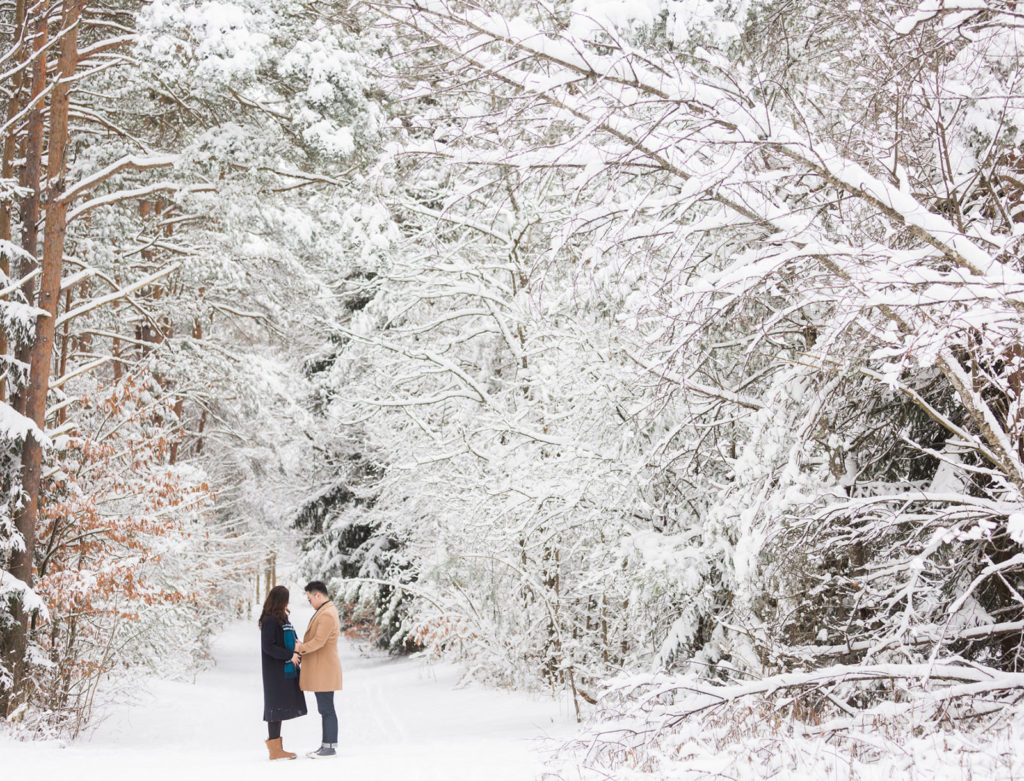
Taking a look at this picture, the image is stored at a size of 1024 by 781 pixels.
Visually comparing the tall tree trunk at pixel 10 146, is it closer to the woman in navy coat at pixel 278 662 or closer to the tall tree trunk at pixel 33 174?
the tall tree trunk at pixel 33 174

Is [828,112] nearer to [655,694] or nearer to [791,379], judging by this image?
[791,379]

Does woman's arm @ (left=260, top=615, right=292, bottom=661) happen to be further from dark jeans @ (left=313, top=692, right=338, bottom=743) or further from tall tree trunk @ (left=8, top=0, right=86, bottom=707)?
tall tree trunk @ (left=8, top=0, right=86, bottom=707)

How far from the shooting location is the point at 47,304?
10.1 meters

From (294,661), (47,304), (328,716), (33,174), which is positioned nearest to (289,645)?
(294,661)

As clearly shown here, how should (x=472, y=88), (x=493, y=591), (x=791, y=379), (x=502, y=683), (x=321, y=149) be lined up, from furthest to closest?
(x=502, y=683) → (x=493, y=591) → (x=321, y=149) → (x=791, y=379) → (x=472, y=88)

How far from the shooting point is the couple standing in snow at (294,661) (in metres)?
7.51

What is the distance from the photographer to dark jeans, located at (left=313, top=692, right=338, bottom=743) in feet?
24.0

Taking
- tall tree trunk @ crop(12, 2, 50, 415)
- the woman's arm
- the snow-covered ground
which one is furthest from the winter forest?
the woman's arm

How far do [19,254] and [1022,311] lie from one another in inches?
368

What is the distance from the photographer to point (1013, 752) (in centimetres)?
432

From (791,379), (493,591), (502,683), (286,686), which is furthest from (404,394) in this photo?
(791,379)

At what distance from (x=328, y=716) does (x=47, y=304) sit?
5645 mm

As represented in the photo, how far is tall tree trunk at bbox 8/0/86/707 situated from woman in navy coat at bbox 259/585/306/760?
3.51 meters

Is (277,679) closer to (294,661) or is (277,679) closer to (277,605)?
(294,661)
